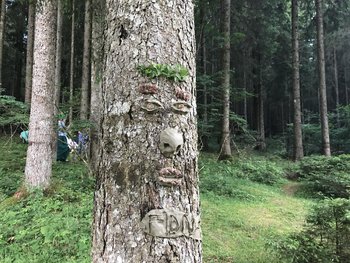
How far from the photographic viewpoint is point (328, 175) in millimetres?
9094

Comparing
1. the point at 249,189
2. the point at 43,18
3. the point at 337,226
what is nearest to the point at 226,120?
the point at 249,189

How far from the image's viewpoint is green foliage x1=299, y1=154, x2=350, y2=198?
8414mm

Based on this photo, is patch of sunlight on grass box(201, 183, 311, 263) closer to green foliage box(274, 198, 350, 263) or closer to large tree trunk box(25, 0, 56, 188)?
green foliage box(274, 198, 350, 263)

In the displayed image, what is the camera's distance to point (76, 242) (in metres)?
4.02

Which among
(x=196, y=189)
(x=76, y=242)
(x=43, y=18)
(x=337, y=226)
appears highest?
(x=43, y=18)

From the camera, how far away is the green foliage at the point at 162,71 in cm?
167

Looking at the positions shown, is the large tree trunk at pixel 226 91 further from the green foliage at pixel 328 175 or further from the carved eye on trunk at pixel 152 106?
the carved eye on trunk at pixel 152 106

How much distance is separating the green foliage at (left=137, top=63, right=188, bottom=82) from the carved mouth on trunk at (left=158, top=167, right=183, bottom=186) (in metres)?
0.50

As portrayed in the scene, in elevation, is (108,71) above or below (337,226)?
above

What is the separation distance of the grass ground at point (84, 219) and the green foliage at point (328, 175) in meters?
1.01

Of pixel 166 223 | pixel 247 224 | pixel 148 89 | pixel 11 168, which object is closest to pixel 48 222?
pixel 247 224

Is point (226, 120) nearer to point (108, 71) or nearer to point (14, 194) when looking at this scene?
point (14, 194)

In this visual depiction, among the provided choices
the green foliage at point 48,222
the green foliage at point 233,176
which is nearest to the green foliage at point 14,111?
the green foliage at point 48,222

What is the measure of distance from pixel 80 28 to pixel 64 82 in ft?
16.6
